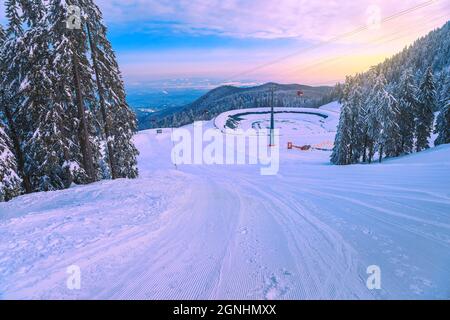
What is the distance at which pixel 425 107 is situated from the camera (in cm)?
3947

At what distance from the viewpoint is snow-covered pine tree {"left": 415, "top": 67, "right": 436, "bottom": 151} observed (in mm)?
39188

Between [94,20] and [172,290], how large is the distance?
61.2 ft

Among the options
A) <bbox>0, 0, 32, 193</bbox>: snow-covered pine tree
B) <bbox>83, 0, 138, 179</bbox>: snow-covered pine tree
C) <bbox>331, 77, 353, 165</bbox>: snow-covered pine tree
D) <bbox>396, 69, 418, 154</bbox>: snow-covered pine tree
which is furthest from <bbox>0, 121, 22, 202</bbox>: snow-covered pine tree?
<bbox>396, 69, 418, 154</bbox>: snow-covered pine tree

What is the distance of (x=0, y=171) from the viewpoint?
48.6 feet

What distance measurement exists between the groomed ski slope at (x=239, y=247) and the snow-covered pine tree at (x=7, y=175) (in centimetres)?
869

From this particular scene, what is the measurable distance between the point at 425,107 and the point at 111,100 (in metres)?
42.5

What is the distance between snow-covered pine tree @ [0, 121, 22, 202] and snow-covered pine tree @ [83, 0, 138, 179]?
18.8 ft

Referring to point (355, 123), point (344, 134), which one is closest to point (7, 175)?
point (344, 134)

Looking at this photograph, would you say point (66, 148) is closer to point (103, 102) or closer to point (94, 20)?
point (103, 102)
